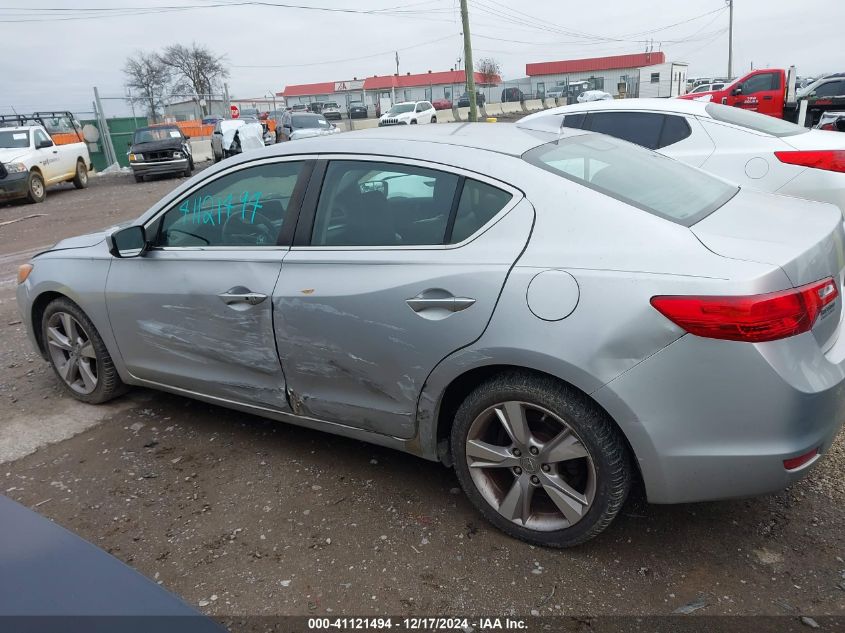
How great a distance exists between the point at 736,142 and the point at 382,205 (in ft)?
13.5

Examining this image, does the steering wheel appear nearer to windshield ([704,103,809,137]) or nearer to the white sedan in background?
the white sedan in background

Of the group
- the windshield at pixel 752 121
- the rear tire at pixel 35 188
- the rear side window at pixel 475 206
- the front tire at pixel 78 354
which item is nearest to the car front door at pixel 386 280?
the rear side window at pixel 475 206

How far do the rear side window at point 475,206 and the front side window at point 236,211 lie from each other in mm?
927

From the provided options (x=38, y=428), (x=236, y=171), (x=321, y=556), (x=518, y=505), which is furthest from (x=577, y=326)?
(x=38, y=428)

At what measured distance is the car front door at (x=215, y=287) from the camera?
308cm

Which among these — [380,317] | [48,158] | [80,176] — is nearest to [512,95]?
[80,176]

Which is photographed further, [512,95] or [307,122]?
[512,95]

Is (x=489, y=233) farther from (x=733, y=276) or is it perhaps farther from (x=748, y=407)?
(x=748, y=407)

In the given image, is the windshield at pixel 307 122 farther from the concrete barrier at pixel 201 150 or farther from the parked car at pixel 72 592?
the parked car at pixel 72 592

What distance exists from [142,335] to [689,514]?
294 centimetres

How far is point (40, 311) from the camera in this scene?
4.19 m

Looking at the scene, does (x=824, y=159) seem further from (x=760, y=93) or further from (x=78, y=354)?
(x=760, y=93)

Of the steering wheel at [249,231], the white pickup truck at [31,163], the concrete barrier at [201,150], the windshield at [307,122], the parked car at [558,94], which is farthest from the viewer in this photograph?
the parked car at [558,94]

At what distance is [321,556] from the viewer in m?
2.65
